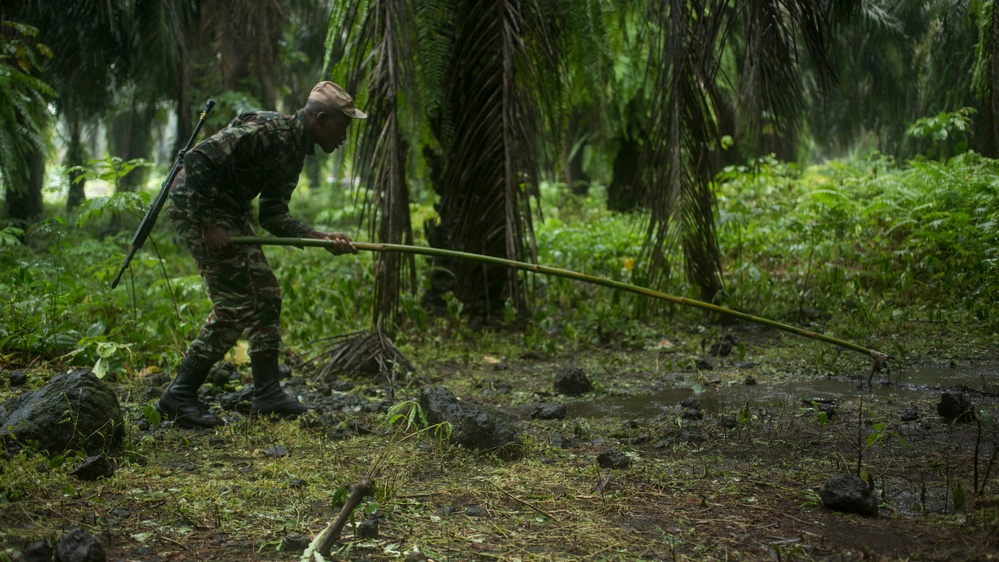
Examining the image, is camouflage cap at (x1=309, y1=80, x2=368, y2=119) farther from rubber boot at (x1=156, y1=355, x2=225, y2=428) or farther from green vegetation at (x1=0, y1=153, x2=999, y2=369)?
green vegetation at (x1=0, y1=153, x2=999, y2=369)

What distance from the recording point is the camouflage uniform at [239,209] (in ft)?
11.8

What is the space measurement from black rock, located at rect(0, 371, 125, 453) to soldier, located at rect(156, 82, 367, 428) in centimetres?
52

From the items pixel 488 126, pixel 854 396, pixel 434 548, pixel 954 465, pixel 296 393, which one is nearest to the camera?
pixel 434 548

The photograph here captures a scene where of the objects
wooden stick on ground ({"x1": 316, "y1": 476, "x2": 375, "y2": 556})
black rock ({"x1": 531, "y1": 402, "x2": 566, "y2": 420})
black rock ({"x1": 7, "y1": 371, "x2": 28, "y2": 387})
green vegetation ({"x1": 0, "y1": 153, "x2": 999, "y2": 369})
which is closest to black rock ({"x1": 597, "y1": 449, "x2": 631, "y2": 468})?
black rock ({"x1": 531, "y1": 402, "x2": 566, "y2": 420})

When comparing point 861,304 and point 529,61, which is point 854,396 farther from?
point 529,61

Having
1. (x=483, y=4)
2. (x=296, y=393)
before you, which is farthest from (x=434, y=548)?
(x=483, y=4)

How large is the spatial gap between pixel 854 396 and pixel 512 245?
2.08 m

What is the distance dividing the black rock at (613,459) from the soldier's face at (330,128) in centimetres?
195

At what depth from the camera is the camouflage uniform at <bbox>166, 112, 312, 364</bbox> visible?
3607 millimetres

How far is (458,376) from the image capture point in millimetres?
4918

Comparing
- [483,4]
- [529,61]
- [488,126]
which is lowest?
[488,126]

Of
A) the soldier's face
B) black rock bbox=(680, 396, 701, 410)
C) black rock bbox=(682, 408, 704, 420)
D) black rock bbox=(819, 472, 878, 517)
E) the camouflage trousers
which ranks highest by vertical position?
the soldier's face

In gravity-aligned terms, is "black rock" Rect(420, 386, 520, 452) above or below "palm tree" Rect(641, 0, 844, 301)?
below

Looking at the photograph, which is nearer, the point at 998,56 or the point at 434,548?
the point at 434,548
